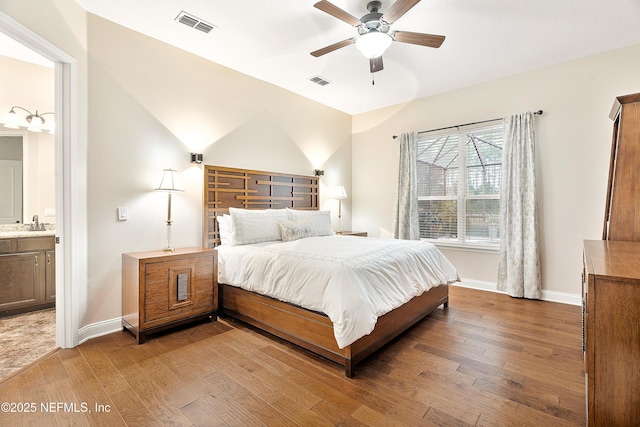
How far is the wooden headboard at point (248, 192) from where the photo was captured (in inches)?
140

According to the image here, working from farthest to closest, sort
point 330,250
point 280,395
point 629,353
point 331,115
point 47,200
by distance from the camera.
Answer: point 331,115 < point 47,200 < point 330,250 < point 280,395 < point 629,353

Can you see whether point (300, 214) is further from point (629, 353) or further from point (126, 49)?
point (629, 353)

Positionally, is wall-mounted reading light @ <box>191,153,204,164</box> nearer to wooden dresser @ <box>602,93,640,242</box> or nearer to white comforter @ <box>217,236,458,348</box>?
white comforter @ <box>217,236,458,348</box>

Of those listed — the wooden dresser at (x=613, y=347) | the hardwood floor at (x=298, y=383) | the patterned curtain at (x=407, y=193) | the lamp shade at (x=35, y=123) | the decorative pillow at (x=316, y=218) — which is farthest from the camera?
the patterned curtain at (x=407, y=193)

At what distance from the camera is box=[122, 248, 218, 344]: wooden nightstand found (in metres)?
2.57

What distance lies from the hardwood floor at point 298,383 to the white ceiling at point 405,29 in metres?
2.87

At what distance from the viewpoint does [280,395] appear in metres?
1.87

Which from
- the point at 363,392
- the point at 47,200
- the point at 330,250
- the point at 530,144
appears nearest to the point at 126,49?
the point at 47,200

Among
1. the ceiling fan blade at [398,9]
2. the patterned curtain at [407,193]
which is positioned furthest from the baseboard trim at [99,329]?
the patterned curtain at [407,193]

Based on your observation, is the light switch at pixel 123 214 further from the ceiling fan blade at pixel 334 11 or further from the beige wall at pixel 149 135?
the ceiling fan blade at pixel 334 11

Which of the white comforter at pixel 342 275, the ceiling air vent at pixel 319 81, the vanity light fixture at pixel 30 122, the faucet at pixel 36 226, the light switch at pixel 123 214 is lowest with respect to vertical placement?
the white comforter at pixel 342 275

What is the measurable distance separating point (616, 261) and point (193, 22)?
140 inches

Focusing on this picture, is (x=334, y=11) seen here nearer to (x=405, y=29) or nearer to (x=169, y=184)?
(x=405, y=29)

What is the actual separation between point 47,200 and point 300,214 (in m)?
3.04
